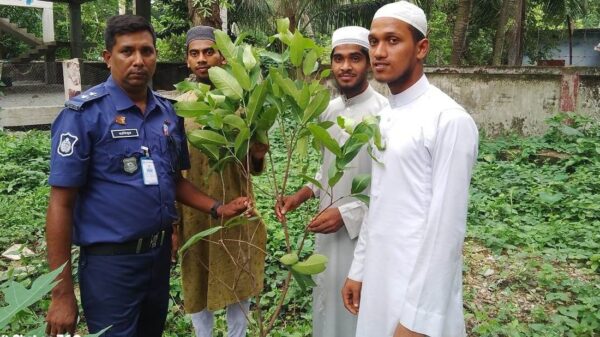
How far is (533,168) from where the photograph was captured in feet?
19.0

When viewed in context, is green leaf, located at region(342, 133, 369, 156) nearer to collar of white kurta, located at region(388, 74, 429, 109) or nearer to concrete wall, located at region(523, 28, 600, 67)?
collar of white kurta, located at region(388, 74, 429, 109)

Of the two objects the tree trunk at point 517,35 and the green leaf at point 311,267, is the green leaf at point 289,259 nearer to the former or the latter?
the green leaf at point 311,267

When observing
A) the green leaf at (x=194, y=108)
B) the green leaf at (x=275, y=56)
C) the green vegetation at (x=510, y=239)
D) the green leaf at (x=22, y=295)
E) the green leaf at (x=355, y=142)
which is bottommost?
the green vegetation at (x=510, y=239)

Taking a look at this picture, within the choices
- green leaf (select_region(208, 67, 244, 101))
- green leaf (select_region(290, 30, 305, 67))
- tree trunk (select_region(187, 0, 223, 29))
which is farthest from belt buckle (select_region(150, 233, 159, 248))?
tree trunk (select_region(187, 0, 223, 29))

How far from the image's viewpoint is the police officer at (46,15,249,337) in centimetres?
164

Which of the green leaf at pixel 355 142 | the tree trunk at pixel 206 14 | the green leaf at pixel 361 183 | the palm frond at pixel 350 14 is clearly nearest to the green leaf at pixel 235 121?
the green leaf at pixel 355 142

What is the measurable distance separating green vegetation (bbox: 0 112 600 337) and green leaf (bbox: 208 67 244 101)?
803 mm

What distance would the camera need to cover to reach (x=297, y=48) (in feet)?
5.41

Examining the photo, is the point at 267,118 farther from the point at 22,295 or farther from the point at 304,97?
the point at 22,295

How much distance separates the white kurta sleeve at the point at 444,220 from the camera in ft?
4.61

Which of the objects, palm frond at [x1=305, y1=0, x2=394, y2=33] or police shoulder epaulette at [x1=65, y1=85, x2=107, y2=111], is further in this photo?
palm frond at [x1=305, y1=0, x2=394, y2=33]

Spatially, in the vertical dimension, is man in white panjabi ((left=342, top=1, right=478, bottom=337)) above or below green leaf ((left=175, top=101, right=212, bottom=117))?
below

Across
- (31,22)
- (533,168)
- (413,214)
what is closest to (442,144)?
(413,214)

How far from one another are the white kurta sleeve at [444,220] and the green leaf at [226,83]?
0.65 m
